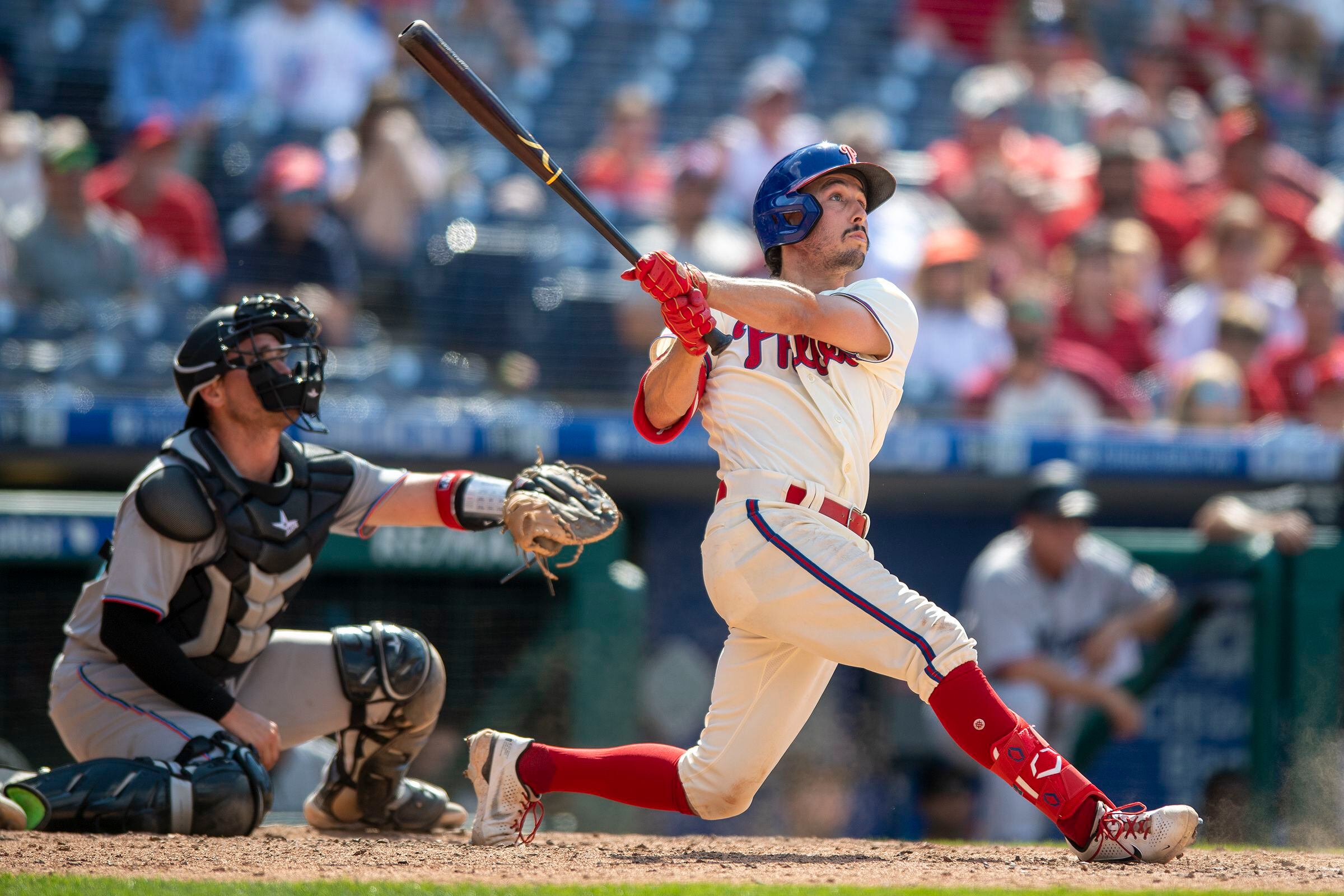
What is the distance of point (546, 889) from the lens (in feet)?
8.80

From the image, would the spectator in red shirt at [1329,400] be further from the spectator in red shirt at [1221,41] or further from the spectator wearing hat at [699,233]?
the spectator in red shirt at [1221,41]

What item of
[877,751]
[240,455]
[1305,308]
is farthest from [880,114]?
[240,455]

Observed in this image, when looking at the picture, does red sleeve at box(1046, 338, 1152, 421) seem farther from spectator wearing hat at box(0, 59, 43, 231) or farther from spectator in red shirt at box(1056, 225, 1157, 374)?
spectator wearing hat at box(0, 59, 43, 231)

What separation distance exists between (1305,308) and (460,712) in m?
4.47

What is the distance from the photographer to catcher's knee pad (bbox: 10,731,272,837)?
3.42m

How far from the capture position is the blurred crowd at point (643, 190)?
254 inches

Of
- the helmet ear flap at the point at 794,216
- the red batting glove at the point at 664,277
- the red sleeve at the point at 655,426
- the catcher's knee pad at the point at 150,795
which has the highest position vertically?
the helmet ear flap at the point at 794,216

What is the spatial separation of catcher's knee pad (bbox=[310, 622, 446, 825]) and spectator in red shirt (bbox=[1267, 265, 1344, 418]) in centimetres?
457

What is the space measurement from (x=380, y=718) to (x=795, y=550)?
1325 millimetres

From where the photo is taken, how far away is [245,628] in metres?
3.70

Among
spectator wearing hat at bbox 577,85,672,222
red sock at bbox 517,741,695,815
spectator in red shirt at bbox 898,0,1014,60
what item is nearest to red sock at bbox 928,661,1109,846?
red sock at bbox 517,741,695,815

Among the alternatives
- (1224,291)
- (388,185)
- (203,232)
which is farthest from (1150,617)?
(203,232)

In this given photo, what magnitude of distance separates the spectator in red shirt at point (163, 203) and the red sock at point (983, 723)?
453 centimetres

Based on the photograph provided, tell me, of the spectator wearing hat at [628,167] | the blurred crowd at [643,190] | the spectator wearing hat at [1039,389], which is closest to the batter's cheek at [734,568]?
the blurred crowd at [643,190]
